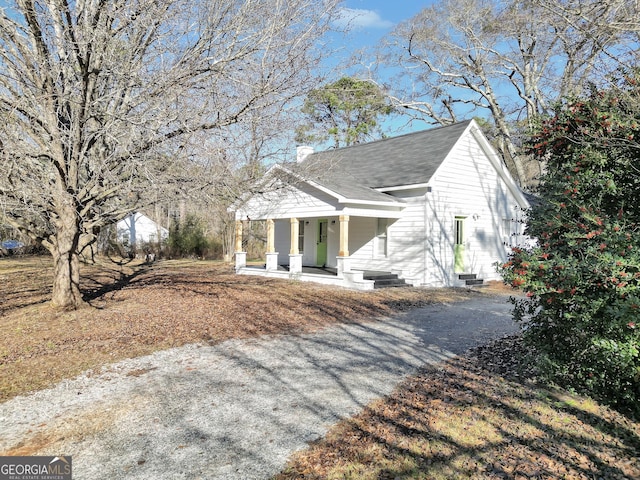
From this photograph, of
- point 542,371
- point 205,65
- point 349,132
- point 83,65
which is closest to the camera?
point 542,371

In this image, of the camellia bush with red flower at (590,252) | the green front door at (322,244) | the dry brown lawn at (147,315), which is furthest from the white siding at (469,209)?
the camellia bush with red flower at (590,252)

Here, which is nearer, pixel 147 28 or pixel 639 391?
pixel 639 391

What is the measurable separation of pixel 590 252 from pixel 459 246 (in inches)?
467

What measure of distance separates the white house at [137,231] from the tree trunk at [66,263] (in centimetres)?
1283

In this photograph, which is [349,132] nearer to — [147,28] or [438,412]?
[147,28]

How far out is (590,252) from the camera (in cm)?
409

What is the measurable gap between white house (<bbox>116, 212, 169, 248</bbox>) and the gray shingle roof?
11715mm

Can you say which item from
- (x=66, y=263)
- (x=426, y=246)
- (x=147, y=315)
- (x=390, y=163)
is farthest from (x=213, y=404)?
(x=390, y=163)

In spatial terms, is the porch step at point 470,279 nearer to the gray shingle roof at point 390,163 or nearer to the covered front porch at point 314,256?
the covered front porch at point 314,256

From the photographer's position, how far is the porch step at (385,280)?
45.3 feet

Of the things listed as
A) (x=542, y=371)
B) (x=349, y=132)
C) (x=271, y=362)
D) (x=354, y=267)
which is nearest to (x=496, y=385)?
(x=542, y=371)

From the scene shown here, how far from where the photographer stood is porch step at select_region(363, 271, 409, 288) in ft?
45.3

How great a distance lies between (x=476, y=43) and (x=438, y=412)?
23272mm

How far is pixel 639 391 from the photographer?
421 cm
